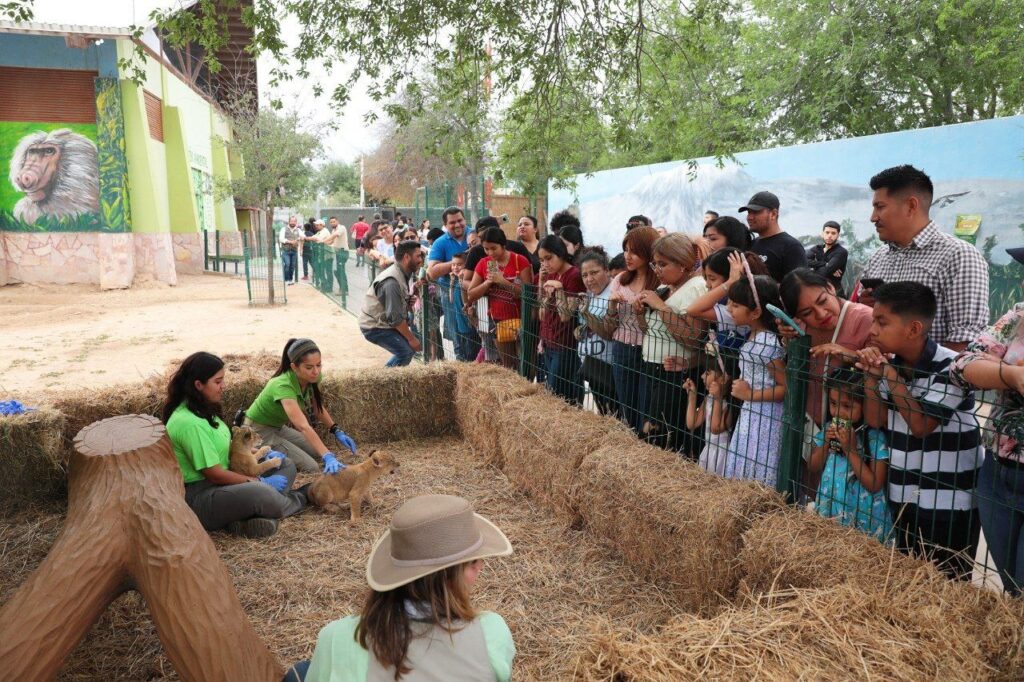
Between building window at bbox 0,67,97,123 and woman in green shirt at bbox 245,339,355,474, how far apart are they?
16744mm

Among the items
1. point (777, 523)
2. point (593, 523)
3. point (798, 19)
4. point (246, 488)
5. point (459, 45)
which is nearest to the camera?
point (777, 523)

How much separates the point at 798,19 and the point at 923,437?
1313 cm

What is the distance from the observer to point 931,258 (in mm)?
3535

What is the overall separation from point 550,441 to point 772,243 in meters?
2.20

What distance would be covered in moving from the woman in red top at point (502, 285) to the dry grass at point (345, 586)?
1.59m

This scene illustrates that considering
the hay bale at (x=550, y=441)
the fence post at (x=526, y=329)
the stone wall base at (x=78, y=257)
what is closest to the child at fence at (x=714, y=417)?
the hay bale at (x=550, y=441)

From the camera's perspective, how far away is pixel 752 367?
355 cm

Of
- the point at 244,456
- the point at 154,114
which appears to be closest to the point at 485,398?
the point at 244,456

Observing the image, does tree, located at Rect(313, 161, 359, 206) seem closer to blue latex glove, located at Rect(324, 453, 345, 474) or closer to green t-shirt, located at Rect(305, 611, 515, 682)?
blue latex glove, located at Rect(324, 453, 345, 474)

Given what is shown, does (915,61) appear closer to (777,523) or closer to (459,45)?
(459,45)

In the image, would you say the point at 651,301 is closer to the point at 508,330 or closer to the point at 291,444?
the point at 508,330

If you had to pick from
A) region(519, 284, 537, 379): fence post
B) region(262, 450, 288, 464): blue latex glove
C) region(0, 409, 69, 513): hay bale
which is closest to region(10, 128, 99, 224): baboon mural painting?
region(0, 409, 69, 513): hay bale

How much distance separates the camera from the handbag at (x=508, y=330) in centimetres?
624

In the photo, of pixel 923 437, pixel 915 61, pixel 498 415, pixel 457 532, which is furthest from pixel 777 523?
pixel 915 61
